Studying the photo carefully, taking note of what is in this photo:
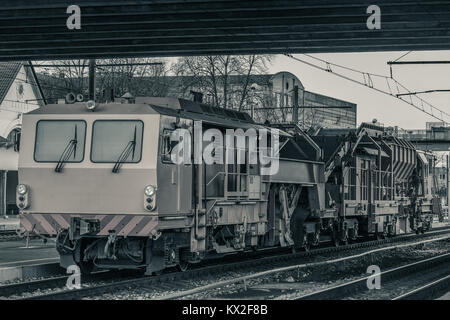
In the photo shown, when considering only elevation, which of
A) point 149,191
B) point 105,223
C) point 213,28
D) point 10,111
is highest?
point 10,111

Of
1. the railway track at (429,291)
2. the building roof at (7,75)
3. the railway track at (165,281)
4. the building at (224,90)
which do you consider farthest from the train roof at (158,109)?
the building roof at (7,75)

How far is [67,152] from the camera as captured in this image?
17.1 m

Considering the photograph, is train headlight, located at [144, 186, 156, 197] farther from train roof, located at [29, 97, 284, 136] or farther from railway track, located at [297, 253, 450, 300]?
railway track, located at [297, 253, 450, 300]

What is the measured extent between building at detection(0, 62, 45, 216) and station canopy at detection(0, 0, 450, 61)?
74.2ft

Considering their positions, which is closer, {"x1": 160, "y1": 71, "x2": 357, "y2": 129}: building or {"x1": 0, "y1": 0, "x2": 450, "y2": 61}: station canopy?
{"x1": 0, "y1": 0, "x2": 450, "y2": 61}: station canopy

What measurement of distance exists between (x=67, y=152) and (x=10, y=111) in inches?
1409

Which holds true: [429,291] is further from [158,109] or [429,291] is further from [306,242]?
[306,242]

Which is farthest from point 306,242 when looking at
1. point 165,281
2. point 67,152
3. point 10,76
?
point 10,76

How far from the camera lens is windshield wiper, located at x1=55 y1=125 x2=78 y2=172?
17.0m

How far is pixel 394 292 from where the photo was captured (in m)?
16.0

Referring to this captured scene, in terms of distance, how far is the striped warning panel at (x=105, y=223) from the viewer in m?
16.2

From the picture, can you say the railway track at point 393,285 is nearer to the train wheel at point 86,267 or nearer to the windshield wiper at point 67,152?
the train wheel at point 86,267

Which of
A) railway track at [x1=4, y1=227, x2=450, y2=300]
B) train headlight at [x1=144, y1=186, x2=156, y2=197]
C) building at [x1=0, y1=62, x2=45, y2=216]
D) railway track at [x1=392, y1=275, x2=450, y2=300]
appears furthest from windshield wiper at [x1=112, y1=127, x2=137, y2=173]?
building at [x1=0, y1=62, x2=45, y2=216]
